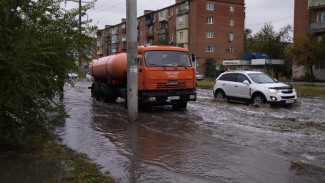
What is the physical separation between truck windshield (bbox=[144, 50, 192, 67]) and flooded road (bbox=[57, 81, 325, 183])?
78.4 inches

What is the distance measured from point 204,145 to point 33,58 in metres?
3.97

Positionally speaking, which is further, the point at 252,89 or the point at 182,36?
the point at 182,36

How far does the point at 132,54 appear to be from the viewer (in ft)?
34.3

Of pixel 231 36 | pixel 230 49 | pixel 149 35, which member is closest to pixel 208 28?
pixel 231 36

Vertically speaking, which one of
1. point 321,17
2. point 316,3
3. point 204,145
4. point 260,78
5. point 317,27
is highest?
point 316,3

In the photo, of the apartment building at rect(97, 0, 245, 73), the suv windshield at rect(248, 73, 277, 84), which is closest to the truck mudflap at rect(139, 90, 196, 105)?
the suv windshield at rect(248, 73, 277, 84)

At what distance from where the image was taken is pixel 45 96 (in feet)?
22.0

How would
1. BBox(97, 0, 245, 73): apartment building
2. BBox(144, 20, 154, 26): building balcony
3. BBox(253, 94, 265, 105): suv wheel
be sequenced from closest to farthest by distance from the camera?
BBox(253, 94, 265, 105): suv wheel < BBox(97, 0, 245, 73): apartment building < BBox(144, 20, 154, 26): building balcony

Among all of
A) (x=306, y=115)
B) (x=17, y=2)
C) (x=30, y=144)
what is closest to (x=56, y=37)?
(x=17, y=2)

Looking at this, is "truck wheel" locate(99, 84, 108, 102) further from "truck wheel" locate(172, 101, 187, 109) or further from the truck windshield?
the truck windshield

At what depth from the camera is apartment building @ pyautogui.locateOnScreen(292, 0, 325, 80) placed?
39594 mm

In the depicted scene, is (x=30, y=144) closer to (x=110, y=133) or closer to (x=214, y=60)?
(x=110, y=133)

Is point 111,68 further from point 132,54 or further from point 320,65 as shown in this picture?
point 320,65

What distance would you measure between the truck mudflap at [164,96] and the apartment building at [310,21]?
30913mm
